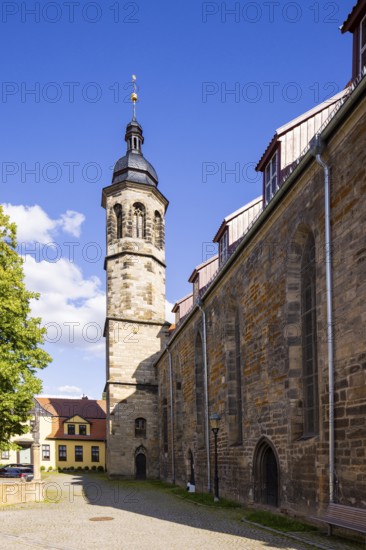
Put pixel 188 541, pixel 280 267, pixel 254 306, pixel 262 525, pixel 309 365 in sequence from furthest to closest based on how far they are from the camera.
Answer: pixel 254 306, pixel 280 267, pixel 309 365, pixel 262 525, pixel 188 541

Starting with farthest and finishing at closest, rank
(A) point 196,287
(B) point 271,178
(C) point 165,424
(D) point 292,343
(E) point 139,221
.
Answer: (E) point 139,221 → (C) point 165,424 → (A) point 196,287 → (B) point 271,178 → (D) point 292,343

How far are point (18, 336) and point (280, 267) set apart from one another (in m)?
10.4

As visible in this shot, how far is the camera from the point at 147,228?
38.1 metres

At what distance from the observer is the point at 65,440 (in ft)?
166

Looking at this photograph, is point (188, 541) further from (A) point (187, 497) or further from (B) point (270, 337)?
(A) point (187, 497)

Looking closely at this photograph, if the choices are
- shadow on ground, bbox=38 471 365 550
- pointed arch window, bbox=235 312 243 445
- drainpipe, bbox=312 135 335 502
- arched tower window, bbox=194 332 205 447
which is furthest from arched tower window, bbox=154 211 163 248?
drainpipe, bbox=312 135 335 502

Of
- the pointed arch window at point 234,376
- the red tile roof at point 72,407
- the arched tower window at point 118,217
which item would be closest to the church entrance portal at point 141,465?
the arched tower window at point 118,217

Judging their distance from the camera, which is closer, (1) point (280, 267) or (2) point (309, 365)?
(2) point (309, 365)

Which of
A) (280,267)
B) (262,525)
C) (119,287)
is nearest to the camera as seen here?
(262,525)

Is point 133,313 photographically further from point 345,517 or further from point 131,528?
point 345,517

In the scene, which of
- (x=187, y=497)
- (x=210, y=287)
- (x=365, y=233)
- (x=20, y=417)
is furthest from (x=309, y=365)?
(x=20, y=417)

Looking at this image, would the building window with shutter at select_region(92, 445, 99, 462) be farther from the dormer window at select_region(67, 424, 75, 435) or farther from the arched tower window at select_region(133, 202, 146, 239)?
the arched tower window at select_region(133, 202, 146, 239)

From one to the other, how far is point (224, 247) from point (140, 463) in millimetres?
19526

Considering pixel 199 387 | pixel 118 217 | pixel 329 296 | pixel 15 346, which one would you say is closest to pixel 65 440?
pixel 118 217
